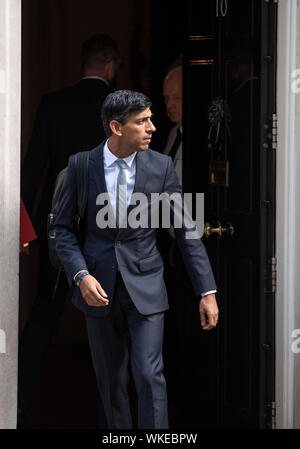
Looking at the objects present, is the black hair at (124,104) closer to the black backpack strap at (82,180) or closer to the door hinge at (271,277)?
the black backpack strap at (82,180)

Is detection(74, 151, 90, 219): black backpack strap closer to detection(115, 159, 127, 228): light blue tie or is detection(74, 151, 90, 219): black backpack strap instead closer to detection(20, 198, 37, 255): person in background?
detection(115, 159, 127, 228): light blue tie

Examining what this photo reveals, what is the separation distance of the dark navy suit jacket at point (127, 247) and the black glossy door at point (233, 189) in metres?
0.62

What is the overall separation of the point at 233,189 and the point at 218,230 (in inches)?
10.5

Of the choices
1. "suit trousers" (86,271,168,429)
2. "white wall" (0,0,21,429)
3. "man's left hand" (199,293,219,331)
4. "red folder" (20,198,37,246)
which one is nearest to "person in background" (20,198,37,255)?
"red folder" (20,198,37,246)

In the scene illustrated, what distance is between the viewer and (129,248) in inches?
181

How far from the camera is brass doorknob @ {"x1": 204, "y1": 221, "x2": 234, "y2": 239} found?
5.32 meters

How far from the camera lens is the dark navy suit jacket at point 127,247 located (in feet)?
15.0

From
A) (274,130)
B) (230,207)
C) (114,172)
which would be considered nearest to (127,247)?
(114,172)

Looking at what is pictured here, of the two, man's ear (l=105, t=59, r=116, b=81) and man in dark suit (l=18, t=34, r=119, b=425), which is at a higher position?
man's ear (l=105, t=59, r=116, b=81)

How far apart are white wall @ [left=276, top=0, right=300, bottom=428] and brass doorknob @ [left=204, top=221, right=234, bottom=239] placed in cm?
32

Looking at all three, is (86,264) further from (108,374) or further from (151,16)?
(151,16)

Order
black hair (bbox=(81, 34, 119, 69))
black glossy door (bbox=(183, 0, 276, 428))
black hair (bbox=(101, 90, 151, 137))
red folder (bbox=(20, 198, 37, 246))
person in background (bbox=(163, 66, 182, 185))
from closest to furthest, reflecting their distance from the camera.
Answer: black hair (bbox=(101, 90, 151, 137)) → red folder (bbox=(20, 198, 37, 246)) → black glossy door (bbox=(183, 0, 276, 428)) → black hair (bbox=(81, 34, 119, 69)) → person in background (bbox=(163, 66, 182, 185))

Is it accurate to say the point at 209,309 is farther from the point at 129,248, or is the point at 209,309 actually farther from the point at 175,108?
the point at 175,108
